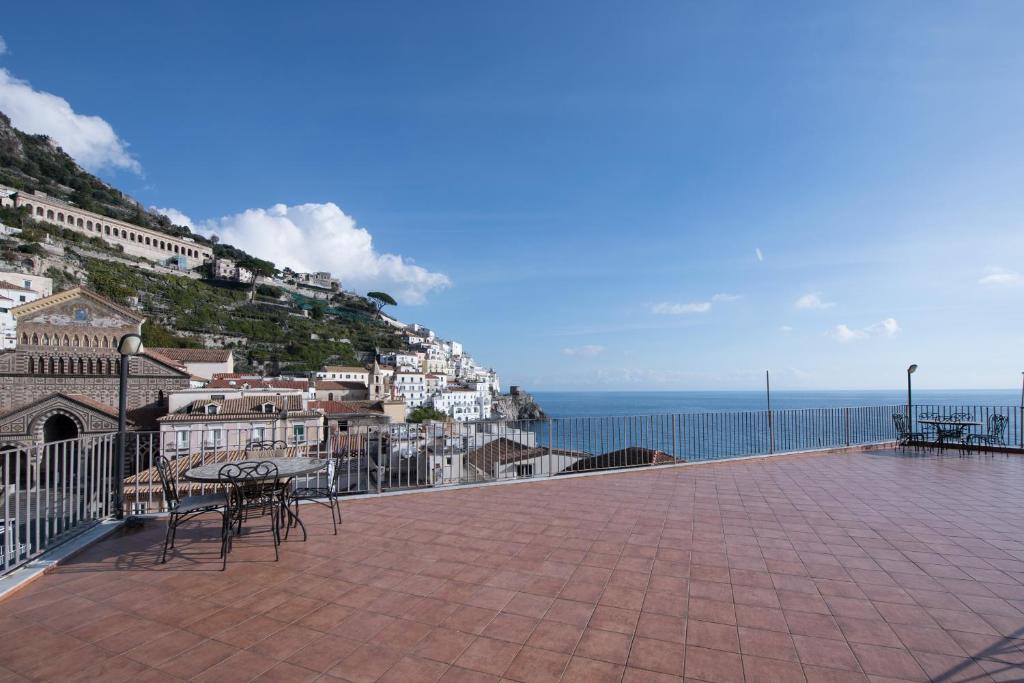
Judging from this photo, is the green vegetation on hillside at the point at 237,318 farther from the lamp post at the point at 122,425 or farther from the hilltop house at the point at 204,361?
the lamp post at the point at 122,425

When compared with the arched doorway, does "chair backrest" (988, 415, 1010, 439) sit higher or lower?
higher

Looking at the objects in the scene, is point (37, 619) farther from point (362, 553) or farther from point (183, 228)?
point (183, 228)

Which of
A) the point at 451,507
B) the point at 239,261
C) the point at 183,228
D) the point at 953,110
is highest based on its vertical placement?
the point at 183,228

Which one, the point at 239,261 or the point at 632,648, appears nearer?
the point at 632,648

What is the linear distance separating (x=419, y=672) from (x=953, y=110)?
40.3 ft

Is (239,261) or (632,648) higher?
(239,261)

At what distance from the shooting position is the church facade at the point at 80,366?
29.5 metres

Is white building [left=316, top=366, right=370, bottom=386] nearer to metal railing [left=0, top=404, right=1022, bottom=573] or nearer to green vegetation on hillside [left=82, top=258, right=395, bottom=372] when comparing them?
green vegetation on hillside [left=82, top=258, right=395, bottom=372]

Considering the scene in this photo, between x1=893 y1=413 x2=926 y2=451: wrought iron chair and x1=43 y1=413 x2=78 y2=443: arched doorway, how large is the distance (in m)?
38.5

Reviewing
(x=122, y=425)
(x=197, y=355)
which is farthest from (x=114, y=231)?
(x=122, y=425)

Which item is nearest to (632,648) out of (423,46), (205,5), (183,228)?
(423,46)

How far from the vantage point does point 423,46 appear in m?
11.6

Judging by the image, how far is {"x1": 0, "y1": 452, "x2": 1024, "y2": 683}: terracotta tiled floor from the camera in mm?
2252

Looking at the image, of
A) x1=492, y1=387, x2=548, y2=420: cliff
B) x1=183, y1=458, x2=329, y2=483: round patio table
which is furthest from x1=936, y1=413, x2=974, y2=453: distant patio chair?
x1=492, y1=387, x2=548, y2=420: cliff
